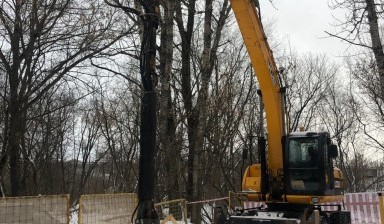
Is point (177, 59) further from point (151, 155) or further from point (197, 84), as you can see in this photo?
point (151, 155)

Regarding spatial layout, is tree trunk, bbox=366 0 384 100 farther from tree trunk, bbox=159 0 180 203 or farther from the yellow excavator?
tree trunk, bbox=159 0 180 203

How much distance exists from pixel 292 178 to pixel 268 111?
5.88 ft

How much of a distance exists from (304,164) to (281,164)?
29.3 inches

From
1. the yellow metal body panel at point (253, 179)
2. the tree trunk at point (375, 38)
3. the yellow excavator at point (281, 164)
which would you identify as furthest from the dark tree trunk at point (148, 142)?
the tree trunk at point (375, 38)

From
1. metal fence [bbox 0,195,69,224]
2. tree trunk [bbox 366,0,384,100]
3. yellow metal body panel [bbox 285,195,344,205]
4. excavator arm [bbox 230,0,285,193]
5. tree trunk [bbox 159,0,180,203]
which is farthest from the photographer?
tree trunk [bbox 159,0,180,203]

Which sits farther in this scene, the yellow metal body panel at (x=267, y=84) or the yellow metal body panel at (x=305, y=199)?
the yellow metal body panel at (x=267, y=84)

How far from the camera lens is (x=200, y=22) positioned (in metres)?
23.3

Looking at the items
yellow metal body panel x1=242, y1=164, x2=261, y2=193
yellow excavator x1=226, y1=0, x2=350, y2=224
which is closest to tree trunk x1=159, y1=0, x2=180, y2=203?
yellow metal body panel x1=242, y1=164, x2=261, y2=193

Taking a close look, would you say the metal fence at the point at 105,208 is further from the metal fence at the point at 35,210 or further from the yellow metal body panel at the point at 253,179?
the yellow metal body panel at the point at 253,179

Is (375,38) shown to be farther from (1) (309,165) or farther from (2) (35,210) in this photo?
(2) (35,210)

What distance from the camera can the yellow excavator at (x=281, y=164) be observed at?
10.4 meters

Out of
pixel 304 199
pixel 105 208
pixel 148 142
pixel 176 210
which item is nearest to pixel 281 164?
pixel 304 199

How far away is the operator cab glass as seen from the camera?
10469 mm

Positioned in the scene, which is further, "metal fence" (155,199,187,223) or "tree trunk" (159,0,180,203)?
"tree trunk" (159,0,180,203)
